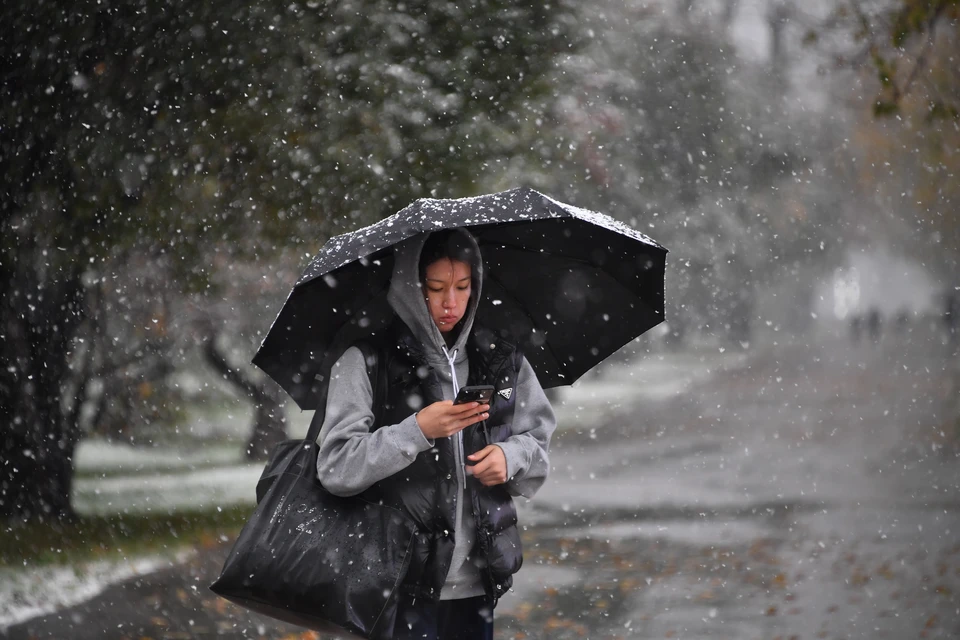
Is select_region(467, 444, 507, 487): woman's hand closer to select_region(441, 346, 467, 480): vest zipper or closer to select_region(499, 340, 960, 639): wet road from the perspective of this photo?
select_region(441, 346, 467, 480): vest zipper

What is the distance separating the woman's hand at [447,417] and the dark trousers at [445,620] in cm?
50

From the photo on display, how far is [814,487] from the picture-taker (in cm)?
1327

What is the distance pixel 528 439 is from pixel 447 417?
0.39 metres

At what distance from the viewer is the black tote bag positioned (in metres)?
2.82

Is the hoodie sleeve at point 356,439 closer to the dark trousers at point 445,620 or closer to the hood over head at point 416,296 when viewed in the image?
the hood over head at point 416,296

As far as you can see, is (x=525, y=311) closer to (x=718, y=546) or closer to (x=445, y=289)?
(x=445, y=289)

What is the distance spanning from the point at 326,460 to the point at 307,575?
0.29 metres

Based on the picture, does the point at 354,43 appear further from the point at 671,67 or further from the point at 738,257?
the point at 738,257

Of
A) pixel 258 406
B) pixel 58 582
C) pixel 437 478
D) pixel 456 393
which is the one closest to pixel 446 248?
pixel 456 393

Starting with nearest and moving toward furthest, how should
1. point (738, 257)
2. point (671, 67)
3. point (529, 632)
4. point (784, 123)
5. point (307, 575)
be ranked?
point (307, 575) → point (529, 632) → point (671, 67) → point (784, 123) → point (738, 257)

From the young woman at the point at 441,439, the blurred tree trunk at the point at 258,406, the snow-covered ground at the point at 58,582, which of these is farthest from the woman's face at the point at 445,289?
the blurred tree trunk at the point at 258,406

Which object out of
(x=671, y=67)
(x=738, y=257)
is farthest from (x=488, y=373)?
(x=738, y=257)

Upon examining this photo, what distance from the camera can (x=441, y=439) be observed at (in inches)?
117

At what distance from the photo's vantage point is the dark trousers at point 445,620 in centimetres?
297
